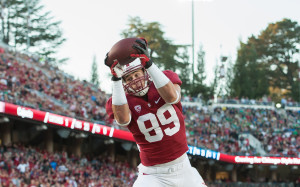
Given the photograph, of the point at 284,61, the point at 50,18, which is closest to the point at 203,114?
the point at 50,18

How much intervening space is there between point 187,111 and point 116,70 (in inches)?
944

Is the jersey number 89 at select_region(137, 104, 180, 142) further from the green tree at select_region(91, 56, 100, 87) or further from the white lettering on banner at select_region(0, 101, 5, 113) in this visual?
the green tree at select_region(91, 56, 100, 87)

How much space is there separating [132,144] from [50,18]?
27.7 m

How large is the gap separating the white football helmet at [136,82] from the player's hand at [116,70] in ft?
0.50

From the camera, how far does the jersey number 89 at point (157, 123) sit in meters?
4.82

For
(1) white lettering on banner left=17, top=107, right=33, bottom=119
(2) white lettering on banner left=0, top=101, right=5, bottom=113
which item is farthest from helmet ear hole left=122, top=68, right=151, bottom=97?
(1) white lettering on banner left=17, top=107, right=33, bottom=119

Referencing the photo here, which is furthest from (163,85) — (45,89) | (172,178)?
(45,89)

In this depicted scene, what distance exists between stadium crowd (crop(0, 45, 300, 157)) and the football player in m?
10.9

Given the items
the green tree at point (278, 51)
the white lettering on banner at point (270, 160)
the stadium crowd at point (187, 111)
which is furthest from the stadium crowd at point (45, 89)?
the green tree at point (278, 51)

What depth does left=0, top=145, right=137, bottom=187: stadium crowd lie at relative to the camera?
44.1ft

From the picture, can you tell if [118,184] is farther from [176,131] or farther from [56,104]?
[176,131]

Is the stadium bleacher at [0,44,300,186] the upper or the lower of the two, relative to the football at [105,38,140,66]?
lower

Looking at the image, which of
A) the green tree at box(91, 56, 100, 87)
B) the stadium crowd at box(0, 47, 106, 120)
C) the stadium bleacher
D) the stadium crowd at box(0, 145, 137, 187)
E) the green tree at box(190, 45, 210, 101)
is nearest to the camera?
the stadium crowd at box(0, 145, 137, 187)

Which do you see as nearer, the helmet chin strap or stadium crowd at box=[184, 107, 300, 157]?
the helmet chin strap
